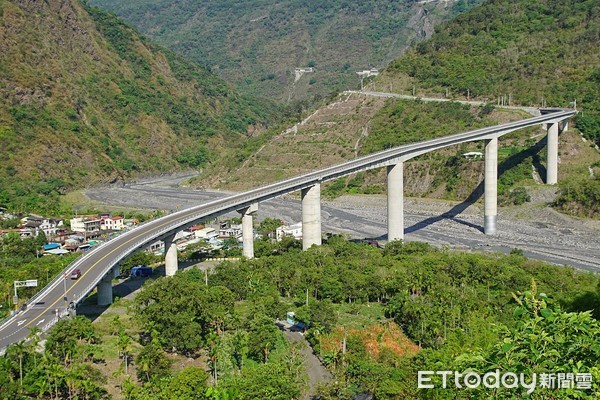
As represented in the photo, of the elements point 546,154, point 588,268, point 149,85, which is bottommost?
point 588,268

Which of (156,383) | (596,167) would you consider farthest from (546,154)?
(156,383)

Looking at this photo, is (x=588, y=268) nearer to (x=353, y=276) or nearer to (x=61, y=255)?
(x=353, y=276)

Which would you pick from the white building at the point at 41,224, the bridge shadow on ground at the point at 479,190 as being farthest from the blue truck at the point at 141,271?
the bridge shadow on ground at the point at 479,190

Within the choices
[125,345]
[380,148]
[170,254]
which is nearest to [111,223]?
[170,254]

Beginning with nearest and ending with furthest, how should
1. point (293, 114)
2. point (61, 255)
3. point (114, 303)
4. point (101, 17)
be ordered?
point (114, 303), point (61, 255), point (293, 114), point (101, 17)

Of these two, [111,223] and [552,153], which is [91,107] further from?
[552,153]

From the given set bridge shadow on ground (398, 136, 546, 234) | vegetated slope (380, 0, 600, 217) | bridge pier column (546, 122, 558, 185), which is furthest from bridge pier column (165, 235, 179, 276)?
vegetated slope (380, 0, 600, 217)

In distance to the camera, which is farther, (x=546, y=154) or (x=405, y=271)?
(x=546, y=154)

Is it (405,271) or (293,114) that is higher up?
(293,114)
